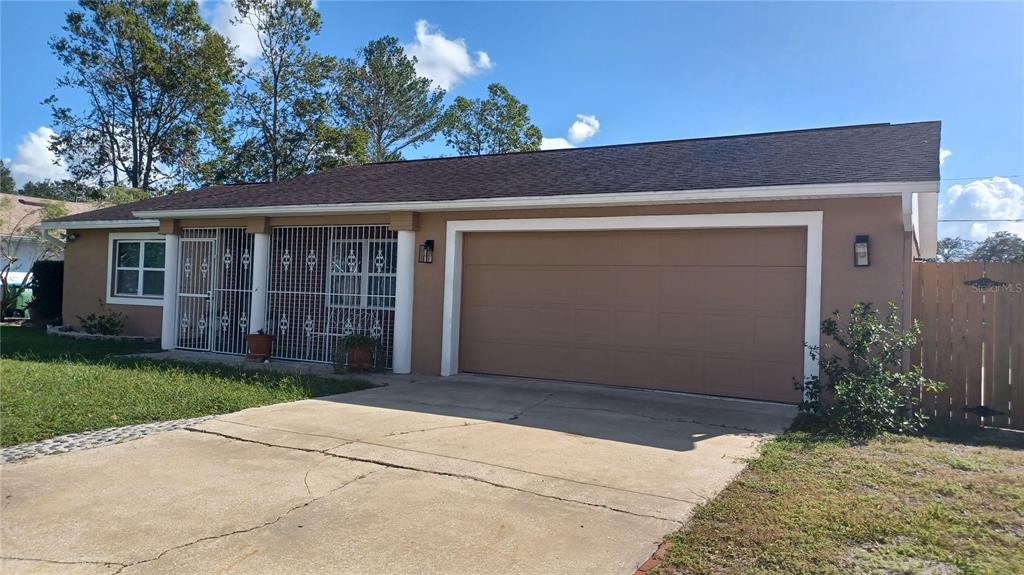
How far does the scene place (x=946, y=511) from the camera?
391cm

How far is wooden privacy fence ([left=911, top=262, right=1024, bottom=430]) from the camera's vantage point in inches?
258

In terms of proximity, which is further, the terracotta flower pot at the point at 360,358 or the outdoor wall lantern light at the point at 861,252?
the terracotta flower pot at the point at 360,358

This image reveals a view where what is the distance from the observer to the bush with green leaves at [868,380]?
6.12 metres

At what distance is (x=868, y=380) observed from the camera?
627 cm

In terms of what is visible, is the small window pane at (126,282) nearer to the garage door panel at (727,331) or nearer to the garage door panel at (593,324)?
the garage door panel at (593,324)

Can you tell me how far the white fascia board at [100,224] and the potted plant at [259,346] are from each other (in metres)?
4.34

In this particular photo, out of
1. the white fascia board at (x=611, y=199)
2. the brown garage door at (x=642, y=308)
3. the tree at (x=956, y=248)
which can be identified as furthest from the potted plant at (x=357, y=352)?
the tree at (x=956, y=248)

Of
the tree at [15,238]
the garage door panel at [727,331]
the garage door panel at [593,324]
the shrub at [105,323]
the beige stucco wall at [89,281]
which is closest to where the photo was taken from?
the garage door panel at [727,331]

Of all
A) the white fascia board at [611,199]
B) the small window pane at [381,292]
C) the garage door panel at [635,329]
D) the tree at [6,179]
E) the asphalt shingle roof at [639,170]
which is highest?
the tree at [6,179]

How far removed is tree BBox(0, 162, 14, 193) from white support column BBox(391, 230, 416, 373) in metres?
51.1

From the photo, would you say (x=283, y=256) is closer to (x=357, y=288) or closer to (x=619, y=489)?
(x=357, y=288)

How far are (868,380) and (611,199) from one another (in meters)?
3.72

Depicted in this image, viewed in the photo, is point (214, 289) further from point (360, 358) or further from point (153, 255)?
point (360, 358)

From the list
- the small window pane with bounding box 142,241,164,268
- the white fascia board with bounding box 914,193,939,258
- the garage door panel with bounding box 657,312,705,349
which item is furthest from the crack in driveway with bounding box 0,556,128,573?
the small window pane with bounding box 142,241,164,268
